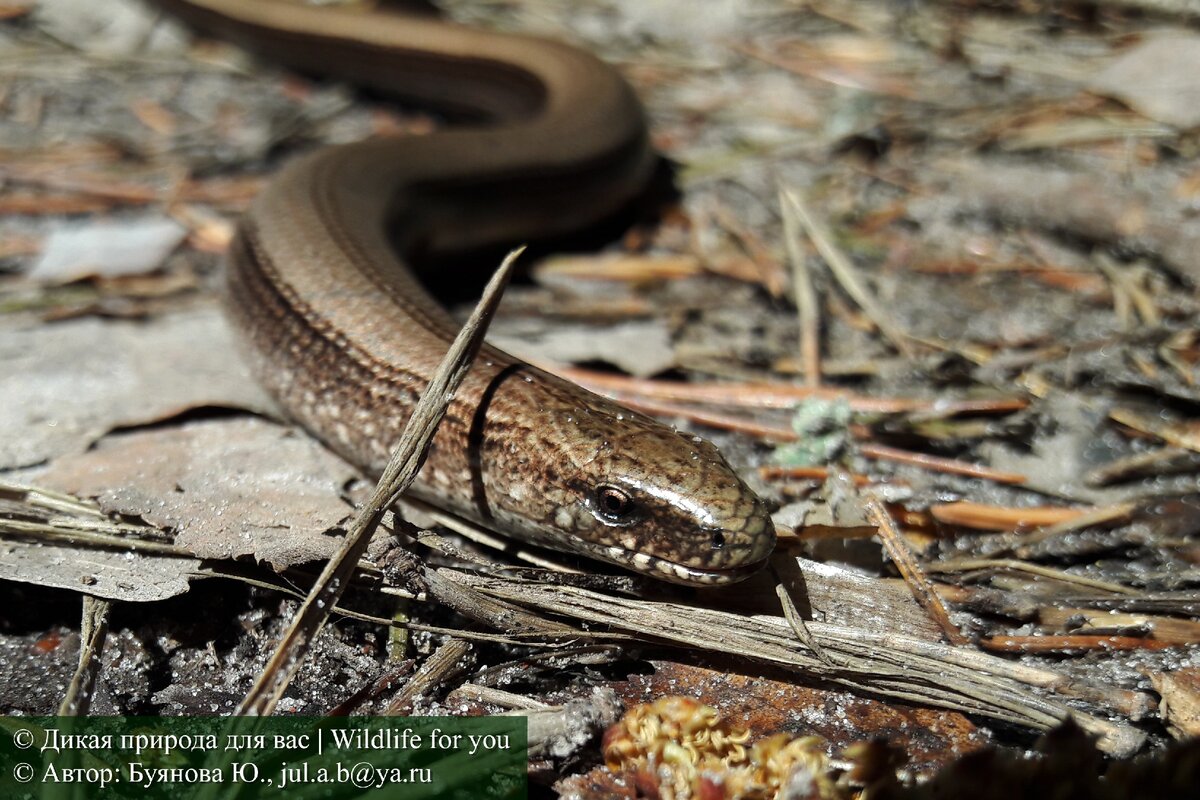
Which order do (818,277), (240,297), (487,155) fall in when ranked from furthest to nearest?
1. (487,155)
2. (818,277)
3. (240,297)

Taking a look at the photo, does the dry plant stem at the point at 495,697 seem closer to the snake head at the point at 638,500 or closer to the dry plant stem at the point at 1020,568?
the snake head at the point at 638,500

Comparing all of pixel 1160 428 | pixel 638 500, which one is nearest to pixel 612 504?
pixel 638 500

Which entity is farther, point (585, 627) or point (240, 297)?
point (240, 297)

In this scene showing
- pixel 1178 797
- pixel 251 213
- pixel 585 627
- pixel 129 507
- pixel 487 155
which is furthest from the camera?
pixel 487 155

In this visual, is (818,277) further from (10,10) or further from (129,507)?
(10,10)

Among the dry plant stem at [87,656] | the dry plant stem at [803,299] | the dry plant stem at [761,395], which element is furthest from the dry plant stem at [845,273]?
the dry plant stem at [87,656]

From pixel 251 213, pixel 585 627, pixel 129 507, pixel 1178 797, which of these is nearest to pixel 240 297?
pixel 251 213

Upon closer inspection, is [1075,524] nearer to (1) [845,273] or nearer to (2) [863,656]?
(2) [863,656]

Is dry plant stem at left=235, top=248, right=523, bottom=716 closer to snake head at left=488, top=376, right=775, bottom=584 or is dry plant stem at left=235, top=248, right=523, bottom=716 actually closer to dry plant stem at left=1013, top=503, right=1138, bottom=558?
snake head at left=488, top=376, right=775, bottom=584
